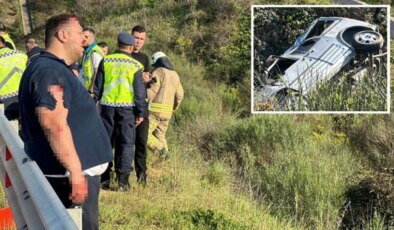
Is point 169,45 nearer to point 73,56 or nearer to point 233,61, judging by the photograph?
point 233,61

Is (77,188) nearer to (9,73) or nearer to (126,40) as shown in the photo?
(126,40)

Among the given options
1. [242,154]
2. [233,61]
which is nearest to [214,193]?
[242,154]

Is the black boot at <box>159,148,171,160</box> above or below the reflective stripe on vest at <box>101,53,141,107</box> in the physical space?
below

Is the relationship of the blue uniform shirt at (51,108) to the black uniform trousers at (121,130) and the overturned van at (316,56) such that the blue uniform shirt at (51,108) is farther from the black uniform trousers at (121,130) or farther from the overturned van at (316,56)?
the overturned van at (316,56)

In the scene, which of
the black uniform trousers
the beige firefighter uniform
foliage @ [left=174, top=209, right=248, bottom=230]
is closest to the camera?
foliage @ [left=174, top=209, right=248, bottom=230]

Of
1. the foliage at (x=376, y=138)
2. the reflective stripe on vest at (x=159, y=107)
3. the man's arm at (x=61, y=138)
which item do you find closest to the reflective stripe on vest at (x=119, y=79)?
the reflective stripe on vest at (x=159, y=107)

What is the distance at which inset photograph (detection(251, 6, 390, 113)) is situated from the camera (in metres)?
10.1

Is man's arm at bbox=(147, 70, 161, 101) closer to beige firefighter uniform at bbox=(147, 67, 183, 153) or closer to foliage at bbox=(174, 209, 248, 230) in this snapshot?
beige firefighter uniform at bbox=(147, 67, 183, 153)

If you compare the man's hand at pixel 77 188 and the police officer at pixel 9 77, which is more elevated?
the police officer at pixel 9 77

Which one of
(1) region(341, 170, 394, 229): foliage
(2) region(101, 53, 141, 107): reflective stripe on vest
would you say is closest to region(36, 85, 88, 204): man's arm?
(2) region(101, 53, 141, 107): reflective stripe on vest

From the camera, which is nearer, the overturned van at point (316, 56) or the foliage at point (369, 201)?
the foliage at point (369, 201)

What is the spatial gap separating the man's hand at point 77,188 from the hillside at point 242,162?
1.68 metres

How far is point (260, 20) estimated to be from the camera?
10766 mm

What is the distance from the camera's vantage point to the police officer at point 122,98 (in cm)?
622
